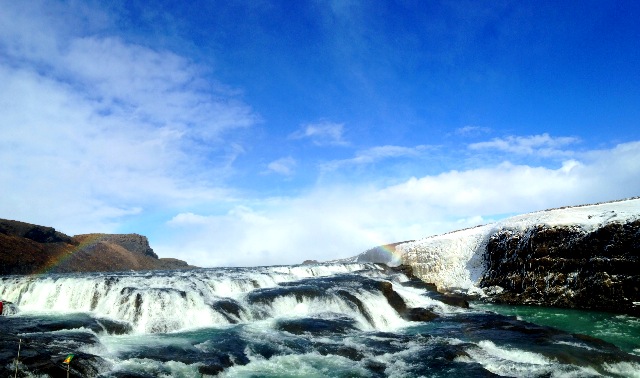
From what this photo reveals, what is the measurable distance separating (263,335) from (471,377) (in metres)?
9.86

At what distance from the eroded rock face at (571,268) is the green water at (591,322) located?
4.59ft

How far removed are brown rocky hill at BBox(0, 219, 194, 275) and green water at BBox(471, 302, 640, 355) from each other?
263 ft

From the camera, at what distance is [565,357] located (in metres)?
14.4

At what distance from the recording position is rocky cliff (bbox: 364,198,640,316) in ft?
88.1

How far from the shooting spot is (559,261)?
30828mm

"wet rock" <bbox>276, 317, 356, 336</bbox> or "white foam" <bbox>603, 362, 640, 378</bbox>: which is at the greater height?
"wet rock" <bbox>276, 317, 356, 336</bbox>

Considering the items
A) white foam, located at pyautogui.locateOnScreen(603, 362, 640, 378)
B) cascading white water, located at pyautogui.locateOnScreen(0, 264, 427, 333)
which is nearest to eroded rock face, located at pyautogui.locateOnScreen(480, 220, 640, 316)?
cascading white water, located at pyautogui.locateOnScreen(0, 264, 427, 333)

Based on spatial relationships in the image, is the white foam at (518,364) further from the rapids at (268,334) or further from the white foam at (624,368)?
the white foam at (624,368)

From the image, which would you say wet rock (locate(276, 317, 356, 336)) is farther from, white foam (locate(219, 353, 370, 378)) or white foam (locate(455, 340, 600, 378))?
white foam (locate(455, 340, 600, 378))

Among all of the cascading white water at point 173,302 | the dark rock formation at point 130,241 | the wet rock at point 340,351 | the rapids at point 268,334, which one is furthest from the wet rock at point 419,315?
the dark rock formation at point 130,241

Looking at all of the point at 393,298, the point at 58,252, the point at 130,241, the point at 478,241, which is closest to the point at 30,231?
the point at 58,252

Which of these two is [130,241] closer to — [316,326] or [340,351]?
[316,326]

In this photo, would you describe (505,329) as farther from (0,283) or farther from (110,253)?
(110,253)

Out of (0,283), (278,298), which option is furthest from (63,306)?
(278,298)
